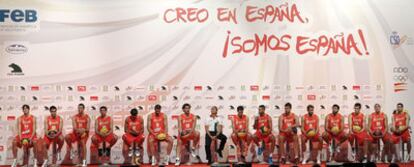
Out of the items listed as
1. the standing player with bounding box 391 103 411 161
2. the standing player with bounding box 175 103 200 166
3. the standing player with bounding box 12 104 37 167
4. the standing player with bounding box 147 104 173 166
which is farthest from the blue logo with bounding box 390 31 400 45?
the standing player with bounding box 12 104 37 167

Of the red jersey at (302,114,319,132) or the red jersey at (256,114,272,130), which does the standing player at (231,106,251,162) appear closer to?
the red jersey at (256,114,272,130)

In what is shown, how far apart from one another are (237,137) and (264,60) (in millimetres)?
1901

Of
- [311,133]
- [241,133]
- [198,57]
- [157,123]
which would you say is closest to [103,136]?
[157,123]

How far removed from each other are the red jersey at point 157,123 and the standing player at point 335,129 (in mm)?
3295

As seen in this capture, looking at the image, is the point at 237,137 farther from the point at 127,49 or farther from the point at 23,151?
the point at 23,151

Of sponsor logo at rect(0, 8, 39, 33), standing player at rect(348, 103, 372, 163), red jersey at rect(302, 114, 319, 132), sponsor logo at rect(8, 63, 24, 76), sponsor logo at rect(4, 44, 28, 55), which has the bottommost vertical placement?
standing player at rect(348, 103, 372, 163)

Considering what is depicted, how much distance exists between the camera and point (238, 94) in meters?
11.5

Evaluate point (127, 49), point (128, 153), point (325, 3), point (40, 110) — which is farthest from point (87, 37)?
point (325, 3)

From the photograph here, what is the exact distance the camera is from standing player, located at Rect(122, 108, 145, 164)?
419 inches

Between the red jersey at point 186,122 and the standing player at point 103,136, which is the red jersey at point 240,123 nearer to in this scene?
the red jersey at point 186,122

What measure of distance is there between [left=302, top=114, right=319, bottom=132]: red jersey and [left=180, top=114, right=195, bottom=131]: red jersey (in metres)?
2.31

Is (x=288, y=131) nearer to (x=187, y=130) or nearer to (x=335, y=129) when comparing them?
→ (x=335, y=129)

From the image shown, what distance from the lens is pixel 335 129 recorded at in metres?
10.7

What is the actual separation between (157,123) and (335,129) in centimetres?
360
